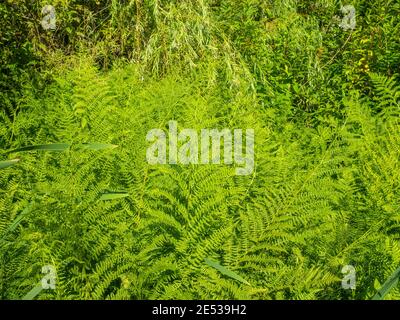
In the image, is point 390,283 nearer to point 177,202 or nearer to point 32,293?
point 177,202

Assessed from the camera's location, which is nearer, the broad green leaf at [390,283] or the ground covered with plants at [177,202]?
the broad green leaf at [390,283]

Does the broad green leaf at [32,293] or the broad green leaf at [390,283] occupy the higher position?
the broad green leaf at [390,283]

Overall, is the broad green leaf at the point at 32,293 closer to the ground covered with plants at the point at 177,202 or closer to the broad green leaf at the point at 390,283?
the ground covered with plants at the point at 177,202

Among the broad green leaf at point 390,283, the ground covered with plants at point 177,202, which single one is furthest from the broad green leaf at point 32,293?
the broad green leaf at point 390,283

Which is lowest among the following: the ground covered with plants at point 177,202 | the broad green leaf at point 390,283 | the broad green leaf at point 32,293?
the broad green leaf at point 32,293

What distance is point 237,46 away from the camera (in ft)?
21.9

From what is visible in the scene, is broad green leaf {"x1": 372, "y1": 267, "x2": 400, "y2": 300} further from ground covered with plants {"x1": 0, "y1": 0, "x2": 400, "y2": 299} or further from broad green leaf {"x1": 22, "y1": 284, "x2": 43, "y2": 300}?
broad green leaf {"x1": 22, "y1": 284, "x2": 43, "y2": 300}

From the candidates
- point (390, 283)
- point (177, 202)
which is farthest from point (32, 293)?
point (390, 283)

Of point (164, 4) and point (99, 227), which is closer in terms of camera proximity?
point (99, 227)

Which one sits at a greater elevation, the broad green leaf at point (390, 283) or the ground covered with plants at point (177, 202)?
the ground covered with plants at point (177, 202)

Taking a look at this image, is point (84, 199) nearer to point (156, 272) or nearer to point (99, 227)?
point (99, 227)

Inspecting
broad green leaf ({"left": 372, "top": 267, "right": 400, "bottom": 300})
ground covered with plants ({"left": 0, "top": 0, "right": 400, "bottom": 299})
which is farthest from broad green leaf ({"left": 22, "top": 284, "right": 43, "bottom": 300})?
broad green leaf ({"left": 372, "top": 267, "right": 400, "bottom": 300})
